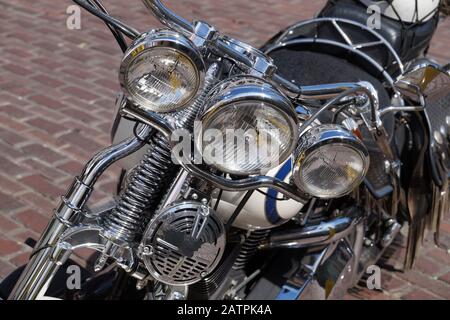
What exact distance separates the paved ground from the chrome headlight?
149cm

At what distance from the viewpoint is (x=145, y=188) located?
1.88m

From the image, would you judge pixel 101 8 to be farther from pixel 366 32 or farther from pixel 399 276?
pixel 399 276

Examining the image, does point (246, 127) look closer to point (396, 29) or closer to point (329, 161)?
point (329, 161)

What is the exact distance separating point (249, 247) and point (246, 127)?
31.3 inches

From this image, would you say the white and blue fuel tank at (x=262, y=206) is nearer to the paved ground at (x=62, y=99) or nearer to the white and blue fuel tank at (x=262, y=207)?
the white and blue fuel tank at (x=262, y=207)

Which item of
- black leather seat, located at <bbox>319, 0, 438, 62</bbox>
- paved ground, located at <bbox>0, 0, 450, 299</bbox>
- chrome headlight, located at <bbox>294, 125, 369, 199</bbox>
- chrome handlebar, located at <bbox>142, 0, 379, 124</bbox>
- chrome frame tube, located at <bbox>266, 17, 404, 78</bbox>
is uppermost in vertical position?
black leather seat, located at <bbox>319, 0, 438, 62</bbox>

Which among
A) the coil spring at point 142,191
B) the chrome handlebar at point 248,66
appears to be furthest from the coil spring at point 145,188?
the chrome handlebar at point 248,66

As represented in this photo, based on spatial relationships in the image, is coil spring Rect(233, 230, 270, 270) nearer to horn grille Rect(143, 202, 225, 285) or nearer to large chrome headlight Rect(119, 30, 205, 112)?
horn grille Rect(143, 202, 225, 285)

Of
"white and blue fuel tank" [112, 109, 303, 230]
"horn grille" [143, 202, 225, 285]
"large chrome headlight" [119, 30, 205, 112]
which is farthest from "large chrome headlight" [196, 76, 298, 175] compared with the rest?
"white and blue fuel tank" [112, 109, 303, 230]

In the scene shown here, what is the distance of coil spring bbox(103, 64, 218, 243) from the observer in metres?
1.84

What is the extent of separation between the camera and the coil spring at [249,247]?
2.26m

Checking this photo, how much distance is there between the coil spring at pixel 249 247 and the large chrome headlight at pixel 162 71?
0.78m

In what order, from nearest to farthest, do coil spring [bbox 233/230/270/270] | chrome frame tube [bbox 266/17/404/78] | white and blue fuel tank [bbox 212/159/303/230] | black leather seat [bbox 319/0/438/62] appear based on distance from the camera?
1. white and blue fuel tank [bbox 212/159/303/230]
2. coil spring [bbox 233/230/270/270]
3. chrome frame tube [bbox 266/17/404/78]
4. black leather seat [bbox 319/0/438/62]
